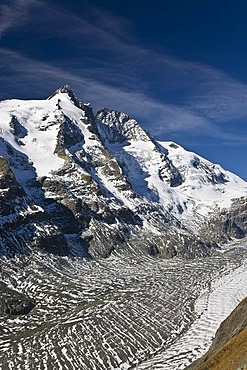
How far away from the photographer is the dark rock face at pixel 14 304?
375 ft

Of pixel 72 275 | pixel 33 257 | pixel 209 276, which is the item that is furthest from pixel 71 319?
pixel 209 276

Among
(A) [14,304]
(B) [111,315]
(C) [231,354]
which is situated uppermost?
(A) [14,304]

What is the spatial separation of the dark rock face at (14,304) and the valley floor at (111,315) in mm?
2931

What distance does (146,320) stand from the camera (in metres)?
107

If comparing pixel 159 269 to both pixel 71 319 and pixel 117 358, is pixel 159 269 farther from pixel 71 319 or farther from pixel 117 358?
pixel 117 358

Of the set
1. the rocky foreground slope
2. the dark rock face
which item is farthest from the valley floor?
the rocky foreground slope

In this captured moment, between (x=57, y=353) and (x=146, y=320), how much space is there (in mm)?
30499

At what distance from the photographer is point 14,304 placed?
384 ft

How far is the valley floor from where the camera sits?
8156 cm

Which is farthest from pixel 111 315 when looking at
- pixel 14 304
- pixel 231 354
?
pixel 231 354

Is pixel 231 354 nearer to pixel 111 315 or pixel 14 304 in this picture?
pixel 111 315

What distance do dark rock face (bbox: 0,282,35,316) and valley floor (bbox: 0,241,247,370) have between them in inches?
115

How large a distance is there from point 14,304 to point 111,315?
28.6m

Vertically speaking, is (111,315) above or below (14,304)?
below
